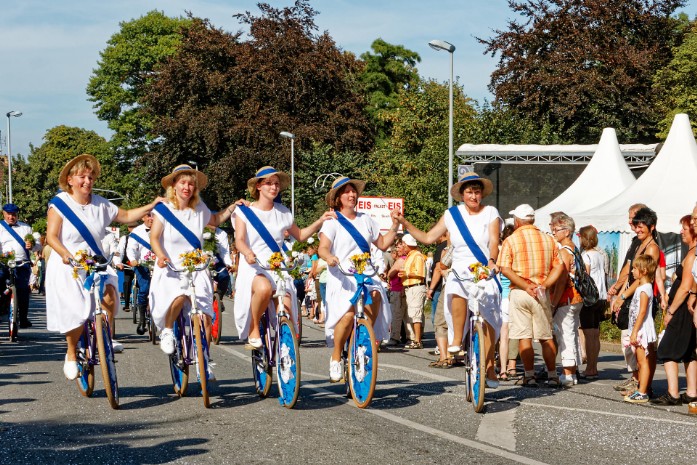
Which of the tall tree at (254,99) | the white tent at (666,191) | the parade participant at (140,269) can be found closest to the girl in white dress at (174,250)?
the parade participant at (140,269)

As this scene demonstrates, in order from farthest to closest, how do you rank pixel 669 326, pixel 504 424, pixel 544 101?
1. pixel 544 101
2. pixel 669 326
3. pixel 504 424

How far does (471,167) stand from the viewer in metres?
29.1

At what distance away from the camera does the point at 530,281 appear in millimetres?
12047

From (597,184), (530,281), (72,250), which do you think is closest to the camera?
(72,250)

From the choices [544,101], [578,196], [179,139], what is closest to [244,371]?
[578,196]

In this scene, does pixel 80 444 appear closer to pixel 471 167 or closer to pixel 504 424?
pixel 504 424

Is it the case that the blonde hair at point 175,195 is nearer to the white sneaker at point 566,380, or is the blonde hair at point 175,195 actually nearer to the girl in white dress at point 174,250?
the girl in white dress at point 174,250

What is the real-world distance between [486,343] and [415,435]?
6.67ft

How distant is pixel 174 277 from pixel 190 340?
59 cm

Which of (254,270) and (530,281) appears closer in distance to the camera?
(254,270)

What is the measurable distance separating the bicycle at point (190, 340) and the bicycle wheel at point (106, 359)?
0.66 m

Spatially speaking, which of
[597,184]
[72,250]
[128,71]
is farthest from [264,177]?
[128,71]

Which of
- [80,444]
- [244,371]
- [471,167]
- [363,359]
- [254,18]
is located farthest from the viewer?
[254,18]

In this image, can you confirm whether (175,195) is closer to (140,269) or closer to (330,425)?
(330,425)
